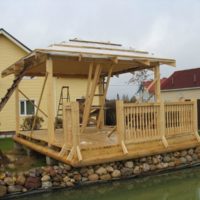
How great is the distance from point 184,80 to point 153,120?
898 inches

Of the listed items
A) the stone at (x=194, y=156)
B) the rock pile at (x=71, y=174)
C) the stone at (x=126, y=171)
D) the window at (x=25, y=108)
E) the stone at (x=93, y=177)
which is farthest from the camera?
the window at (x=25, y=108)

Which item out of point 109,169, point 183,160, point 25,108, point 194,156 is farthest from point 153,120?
point 25,108

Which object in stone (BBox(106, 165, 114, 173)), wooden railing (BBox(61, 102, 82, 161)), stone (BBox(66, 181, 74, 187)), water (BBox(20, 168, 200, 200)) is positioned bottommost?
water (BBox(20, 168, 200, 200))

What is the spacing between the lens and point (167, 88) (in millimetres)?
32969

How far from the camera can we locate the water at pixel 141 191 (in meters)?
8.09

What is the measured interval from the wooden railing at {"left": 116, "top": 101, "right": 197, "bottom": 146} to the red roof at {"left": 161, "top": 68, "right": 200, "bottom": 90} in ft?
64.6

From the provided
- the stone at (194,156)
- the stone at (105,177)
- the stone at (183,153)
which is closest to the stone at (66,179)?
the stone at (105,177)

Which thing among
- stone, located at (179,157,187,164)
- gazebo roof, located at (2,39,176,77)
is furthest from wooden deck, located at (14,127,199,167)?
gazebo roof, located at (2,39,176,77)

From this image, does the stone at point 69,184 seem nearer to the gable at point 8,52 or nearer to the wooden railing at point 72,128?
the wooden railing at point 72,128

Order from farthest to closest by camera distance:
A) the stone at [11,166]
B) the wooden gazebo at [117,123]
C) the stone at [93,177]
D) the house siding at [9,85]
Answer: the house siding at [9,85]
the stone at [11,166]
the wooden gazebo at [117,123]
the stone at [93,177]

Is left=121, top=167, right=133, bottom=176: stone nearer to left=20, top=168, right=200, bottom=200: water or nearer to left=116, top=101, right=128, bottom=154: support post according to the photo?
left=20, top=168, right=200, bottom=200: water

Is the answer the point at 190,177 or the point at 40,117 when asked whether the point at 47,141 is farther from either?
the point at 40,117

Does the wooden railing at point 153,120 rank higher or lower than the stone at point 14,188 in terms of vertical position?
→ higher

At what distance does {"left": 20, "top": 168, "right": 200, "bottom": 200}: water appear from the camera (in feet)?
26.6
